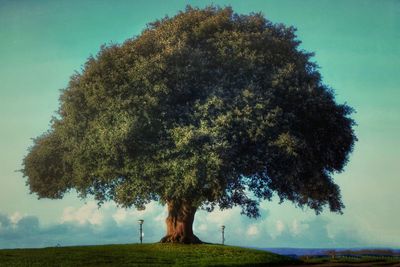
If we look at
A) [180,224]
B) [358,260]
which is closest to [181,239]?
[180,224]

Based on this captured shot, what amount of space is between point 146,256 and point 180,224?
820cm

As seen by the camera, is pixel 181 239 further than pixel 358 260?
Yes

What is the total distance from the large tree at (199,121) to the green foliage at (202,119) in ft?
0.30

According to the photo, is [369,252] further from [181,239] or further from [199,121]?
[199,121]

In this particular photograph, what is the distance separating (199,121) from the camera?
41.2 m

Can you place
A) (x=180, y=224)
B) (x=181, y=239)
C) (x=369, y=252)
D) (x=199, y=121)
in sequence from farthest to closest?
1. (x=369, y=252)
2. (x=180, y=224)
3. (x=181, y=239)
4. (x=199, y=121)

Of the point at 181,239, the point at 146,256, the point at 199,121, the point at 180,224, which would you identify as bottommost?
the point at 146,256

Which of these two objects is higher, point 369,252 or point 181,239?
point 181,239

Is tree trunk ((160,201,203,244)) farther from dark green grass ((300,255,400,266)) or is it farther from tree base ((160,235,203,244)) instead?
dark green grass ((300,255,400,266))

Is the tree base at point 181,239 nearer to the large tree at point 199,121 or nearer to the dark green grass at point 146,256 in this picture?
the large tree at point 199,121

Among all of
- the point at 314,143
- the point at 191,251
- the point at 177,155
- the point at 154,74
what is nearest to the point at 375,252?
the point at 314,143

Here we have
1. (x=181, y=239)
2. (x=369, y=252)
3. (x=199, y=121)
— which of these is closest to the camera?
(x=199, y=121)

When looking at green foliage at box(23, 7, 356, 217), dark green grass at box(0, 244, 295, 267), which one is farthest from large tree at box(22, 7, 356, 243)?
dark green grass at box(0, 244, 295, 267)

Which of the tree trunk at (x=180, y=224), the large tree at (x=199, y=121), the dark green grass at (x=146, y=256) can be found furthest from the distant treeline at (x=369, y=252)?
the tree trunk at (x=180, y=224)
